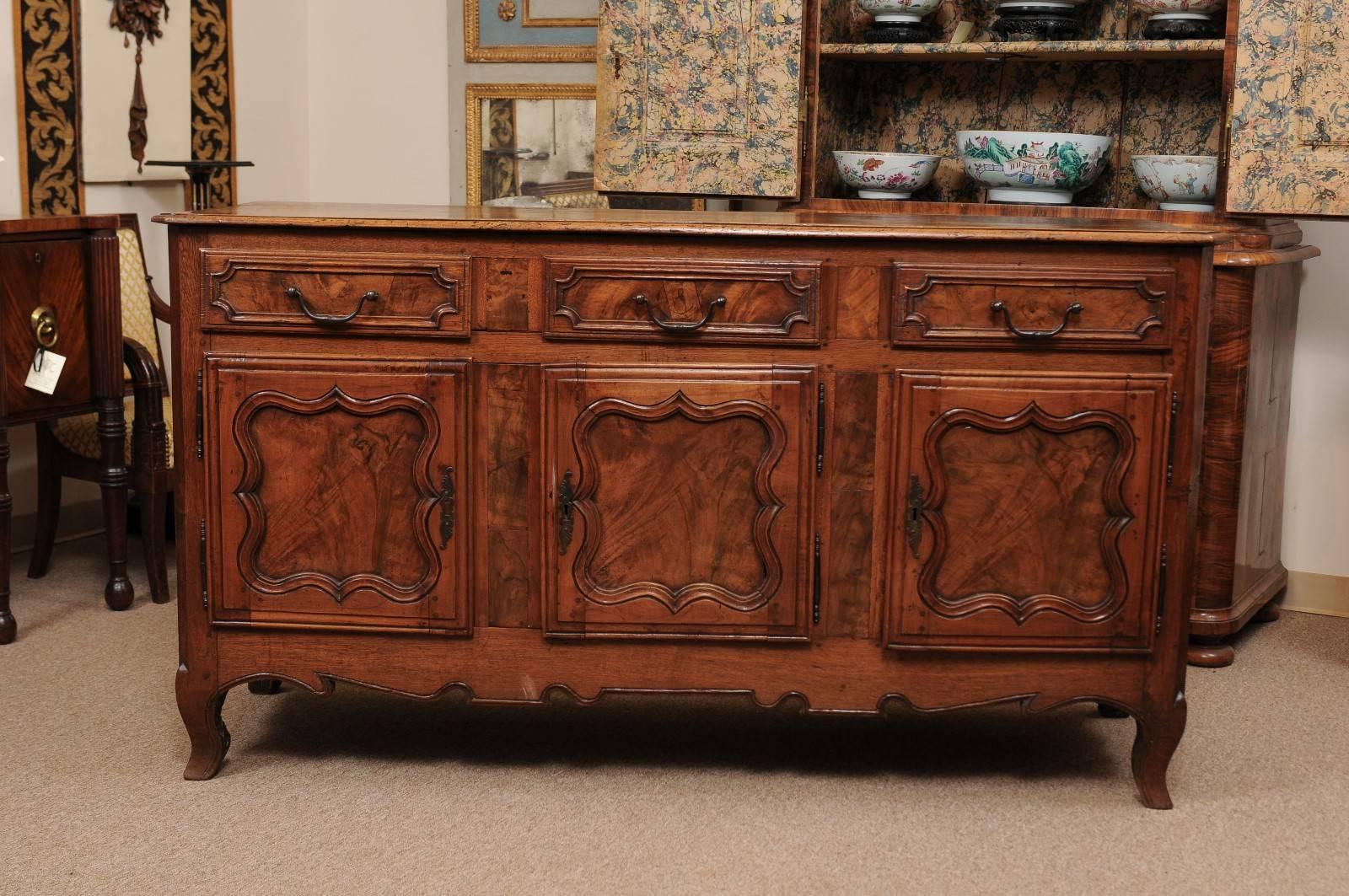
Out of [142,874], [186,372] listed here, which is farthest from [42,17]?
[142,874]

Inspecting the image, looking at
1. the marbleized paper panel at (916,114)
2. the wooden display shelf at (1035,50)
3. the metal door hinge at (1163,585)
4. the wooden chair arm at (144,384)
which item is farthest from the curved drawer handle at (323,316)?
the marbleized paper panel at (916,114)

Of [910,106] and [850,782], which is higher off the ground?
[910,106]

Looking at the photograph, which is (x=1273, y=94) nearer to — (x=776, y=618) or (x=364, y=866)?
(x=776, y=618)

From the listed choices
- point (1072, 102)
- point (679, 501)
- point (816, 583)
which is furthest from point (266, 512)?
point (1072, 102)

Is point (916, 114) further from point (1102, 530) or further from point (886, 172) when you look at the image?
point (1102, 530)

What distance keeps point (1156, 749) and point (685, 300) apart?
41.7 inches

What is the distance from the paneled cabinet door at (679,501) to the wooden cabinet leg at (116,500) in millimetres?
1601

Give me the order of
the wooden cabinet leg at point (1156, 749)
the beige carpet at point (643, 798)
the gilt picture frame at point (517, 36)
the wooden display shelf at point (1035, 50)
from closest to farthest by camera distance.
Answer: the beige carpet at point (643, 798), the wooden cabinet leg at point (1156, 749), the wooden display shelf at point (1035, 50), the gilt picture frame at point (517, 36)

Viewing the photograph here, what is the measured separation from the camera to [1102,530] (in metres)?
2.40

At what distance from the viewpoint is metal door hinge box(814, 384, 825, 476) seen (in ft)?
7.81

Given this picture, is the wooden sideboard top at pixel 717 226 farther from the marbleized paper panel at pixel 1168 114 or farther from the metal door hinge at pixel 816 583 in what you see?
the marbleized paper panel at pixel 1168 114

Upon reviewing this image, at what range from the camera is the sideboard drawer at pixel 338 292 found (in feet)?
7.80

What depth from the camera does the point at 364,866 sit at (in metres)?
2.23

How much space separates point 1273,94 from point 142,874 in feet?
8.63
